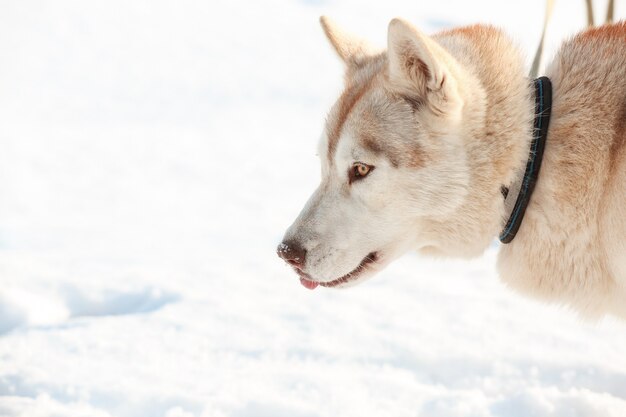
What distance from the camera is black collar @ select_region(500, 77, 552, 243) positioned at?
2.45m

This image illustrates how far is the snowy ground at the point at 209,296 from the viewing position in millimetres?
3146

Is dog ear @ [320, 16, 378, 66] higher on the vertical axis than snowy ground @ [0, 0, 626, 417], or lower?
higher

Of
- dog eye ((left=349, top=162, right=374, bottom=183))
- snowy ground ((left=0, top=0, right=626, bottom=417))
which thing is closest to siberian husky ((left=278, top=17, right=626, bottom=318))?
dog eye ((left=349, top=162, right=374, bottom=183))

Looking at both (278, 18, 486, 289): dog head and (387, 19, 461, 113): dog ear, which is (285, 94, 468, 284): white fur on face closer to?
(278, 18, 486, 289): dog head

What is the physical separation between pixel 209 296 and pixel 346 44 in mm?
2132

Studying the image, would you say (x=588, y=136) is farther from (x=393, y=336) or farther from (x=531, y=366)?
(x=393, y=336)

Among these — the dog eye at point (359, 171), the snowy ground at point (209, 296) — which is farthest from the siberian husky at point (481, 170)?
the snowy ground at point (209, 296)

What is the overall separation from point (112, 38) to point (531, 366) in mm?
10001

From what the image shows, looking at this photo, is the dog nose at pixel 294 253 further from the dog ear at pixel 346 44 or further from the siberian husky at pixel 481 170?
the dog ear at pixel 346 44

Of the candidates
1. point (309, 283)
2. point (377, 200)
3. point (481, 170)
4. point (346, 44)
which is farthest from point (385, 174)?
point (346, 44)

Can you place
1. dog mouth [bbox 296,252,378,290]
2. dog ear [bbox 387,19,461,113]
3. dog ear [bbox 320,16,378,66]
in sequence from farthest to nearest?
1. dog ear [bbox 320,16,378,66]
2. dog mouth [bbox 296,252,378,290]
3. dog ear [bbox 387,19,461,113]

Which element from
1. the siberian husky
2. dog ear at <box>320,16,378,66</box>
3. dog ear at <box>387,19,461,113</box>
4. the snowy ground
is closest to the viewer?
dog ear at <box>387,19,461,113</box>

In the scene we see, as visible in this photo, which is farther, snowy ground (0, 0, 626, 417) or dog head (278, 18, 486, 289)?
snowy ground (0, 0, 626, 417)

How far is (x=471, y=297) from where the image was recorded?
14.3 ft
